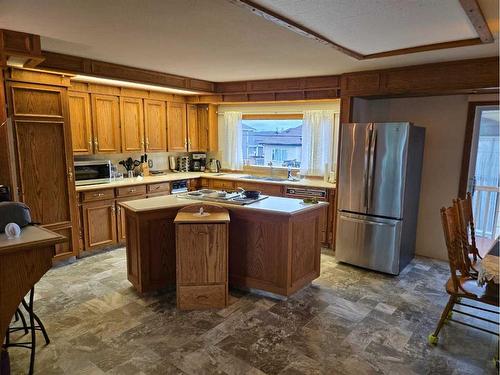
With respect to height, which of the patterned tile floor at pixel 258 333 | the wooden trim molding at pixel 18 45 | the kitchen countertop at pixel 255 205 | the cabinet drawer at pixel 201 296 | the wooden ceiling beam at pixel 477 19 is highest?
the wooden ceiling beam at pixel 477 19

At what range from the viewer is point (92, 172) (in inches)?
177

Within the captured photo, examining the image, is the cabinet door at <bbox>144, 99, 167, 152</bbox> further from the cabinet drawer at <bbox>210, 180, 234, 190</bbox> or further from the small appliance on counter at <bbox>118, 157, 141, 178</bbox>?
the cabinet drawer at <bbox>210, 180, 234, 190</bbox>

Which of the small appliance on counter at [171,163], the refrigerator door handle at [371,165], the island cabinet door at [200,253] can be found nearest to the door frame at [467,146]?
the refrigerator door handle at [371,165]

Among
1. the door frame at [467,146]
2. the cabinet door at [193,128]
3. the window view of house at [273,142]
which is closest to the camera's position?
the door frame at [467,146]

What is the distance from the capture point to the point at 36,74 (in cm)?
355

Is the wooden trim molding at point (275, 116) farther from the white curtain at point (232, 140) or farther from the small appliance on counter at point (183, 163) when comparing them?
the small appliance on counter at point (183, 163)

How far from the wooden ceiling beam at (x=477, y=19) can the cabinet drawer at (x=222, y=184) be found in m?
3.62

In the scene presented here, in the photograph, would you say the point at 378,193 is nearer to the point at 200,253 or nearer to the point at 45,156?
the point at 200,253

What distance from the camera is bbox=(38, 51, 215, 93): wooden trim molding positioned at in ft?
11.4

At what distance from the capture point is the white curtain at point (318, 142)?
4.98m

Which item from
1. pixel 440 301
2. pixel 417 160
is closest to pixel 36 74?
pixel 417 160

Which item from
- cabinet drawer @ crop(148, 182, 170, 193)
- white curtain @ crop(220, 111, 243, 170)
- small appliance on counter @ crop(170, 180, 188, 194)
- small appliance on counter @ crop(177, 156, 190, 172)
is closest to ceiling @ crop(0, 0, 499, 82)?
cabinet drawer @ crop(148, 182, 170, 193)

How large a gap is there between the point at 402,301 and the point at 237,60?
2.98 metres

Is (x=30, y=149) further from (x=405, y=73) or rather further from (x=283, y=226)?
(x=405, y=73)
